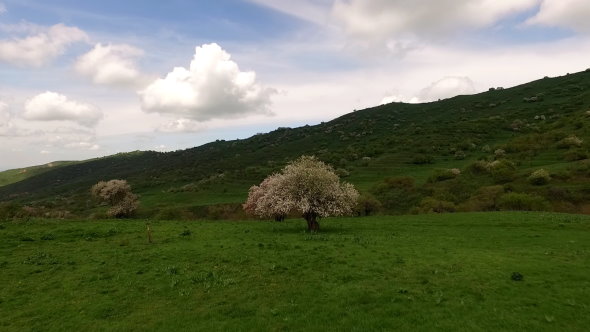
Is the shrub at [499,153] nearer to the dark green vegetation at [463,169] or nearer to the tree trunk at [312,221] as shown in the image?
the dark green vegetation at [463,169]

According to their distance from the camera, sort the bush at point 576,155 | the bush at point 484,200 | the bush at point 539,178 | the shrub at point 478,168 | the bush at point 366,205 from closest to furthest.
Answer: the bush at point 484,200 < the bush at point 366,205 < the bush at point 539,178 < the bush at point 576,155 < the shrub at point 478,168

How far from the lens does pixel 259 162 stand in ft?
633

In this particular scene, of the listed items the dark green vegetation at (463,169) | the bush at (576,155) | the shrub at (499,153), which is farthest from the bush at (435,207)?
the shrub at (499,153)

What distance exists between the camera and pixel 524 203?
63.2m

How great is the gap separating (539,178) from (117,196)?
3361 inches

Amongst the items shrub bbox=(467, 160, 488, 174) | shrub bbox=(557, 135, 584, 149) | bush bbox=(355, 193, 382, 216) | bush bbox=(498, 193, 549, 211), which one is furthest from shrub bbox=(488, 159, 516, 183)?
bush bbox=(355, 193, 382, 216)

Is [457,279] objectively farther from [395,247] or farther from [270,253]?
[270,253]

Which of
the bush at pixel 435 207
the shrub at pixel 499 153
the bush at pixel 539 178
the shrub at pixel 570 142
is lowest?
the bush at pixel 435 207

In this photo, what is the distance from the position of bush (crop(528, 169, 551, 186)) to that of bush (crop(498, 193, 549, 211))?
9671 mm

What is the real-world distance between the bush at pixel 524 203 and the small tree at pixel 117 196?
239 ft

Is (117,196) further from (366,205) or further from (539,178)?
(539,178)

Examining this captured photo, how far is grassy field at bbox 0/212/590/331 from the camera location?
57.3ft

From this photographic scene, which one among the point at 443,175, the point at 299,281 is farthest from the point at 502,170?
the point at 299,281

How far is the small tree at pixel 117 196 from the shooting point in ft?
263
